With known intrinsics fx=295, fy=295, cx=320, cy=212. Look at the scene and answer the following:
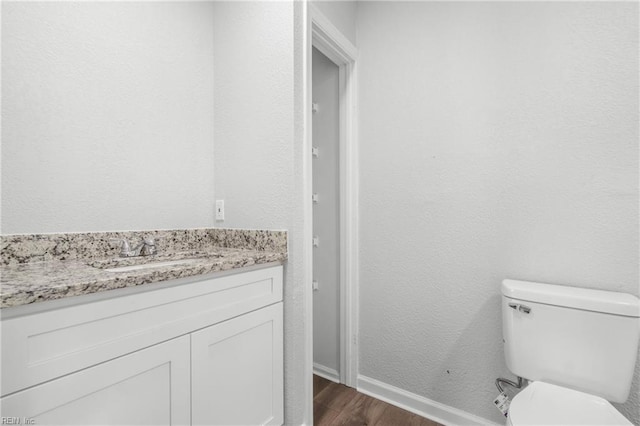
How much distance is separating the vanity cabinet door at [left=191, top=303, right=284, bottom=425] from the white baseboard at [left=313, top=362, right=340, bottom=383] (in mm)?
715

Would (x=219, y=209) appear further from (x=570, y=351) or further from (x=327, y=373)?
(x=570, y=351)

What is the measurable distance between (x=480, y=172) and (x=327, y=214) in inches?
38.0

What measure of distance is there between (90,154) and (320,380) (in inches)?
72.4

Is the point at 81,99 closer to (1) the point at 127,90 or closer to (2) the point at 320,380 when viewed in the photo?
(1) the point at 127,90

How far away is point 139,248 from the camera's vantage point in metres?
1.32

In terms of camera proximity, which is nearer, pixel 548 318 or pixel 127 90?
pixel 548 318

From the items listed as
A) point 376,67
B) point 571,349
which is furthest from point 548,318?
point 376,67

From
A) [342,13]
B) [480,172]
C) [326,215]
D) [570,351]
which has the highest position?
[342,13]

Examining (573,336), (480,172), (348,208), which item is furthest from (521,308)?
(348,208)

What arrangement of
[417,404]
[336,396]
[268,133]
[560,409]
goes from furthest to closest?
[336,396]
[417,404]
[268,133]
[560,409]

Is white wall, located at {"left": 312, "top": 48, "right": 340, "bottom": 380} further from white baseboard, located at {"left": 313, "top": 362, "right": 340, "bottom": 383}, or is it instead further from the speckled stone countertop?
the speckled stone countertop

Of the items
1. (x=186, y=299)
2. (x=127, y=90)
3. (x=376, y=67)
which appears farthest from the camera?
(x=376, y=67)

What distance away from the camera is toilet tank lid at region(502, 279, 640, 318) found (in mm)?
1038

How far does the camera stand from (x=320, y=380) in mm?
1990
